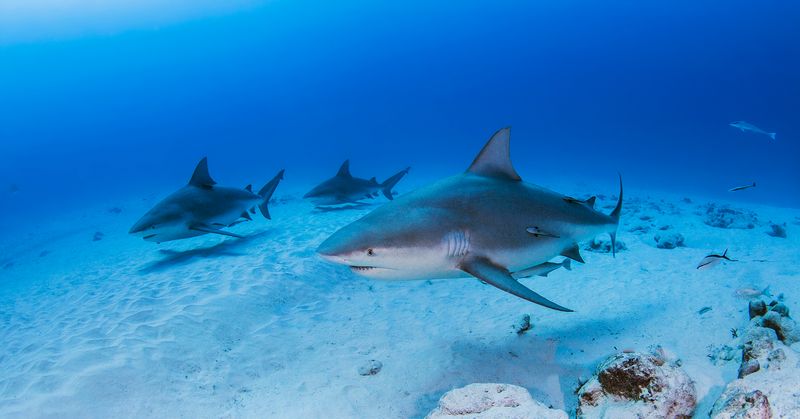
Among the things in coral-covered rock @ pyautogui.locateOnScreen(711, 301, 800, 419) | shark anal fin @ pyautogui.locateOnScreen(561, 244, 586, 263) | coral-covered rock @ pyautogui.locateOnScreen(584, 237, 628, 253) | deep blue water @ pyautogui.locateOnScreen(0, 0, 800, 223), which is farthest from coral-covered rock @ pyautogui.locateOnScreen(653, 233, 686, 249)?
deep blue water @ pyautogui.locateOnScreen(0, 0, 800, 223)

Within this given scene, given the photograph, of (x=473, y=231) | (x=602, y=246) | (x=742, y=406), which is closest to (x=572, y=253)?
(x=473, y=231)

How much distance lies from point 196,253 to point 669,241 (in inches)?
475

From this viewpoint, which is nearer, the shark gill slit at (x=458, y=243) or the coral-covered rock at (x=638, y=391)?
the coral-covered rock at (x=638, y=391)

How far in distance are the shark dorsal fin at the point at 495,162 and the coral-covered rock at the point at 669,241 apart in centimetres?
765

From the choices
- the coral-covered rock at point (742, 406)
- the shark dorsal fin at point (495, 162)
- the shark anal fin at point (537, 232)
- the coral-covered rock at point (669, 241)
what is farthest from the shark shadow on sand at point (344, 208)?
the coral-covered rock at point (742, 406)

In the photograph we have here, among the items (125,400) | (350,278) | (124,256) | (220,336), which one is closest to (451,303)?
(350,278)

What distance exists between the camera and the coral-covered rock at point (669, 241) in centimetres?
948

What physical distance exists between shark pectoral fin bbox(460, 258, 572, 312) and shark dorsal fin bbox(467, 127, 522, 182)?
114cm

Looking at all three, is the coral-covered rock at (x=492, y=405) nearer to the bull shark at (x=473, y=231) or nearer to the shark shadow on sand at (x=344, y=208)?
the bull shark at (x=473, y=231)

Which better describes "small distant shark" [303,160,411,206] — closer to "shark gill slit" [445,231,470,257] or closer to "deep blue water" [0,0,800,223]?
"shark gill slit" [445,231,470,257]

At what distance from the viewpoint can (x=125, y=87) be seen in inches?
6811

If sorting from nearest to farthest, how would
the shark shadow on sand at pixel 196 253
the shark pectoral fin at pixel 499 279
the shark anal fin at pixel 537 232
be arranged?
the shark pectoral fin at pixel 499 279 → the shark anal fin at pixel 537 232 → the shark shadow on sand at pixel 196 253

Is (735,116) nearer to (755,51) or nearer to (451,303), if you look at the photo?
(755,51)

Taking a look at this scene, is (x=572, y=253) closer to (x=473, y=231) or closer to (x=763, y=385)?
(x=473, y=231)
